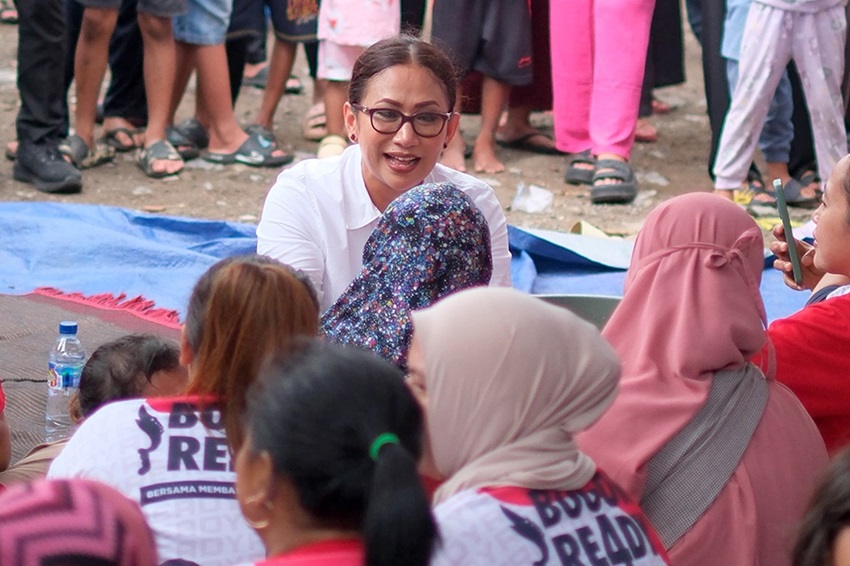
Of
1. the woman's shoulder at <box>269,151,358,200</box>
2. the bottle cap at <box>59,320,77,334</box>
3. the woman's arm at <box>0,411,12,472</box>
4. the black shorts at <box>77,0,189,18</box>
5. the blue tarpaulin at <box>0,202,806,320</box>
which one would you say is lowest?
the blue tarpaulin at <box>0,202,806,320</box>

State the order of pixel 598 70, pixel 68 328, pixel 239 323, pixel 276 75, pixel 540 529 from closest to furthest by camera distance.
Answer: pixel 540 529
pixel 239 323
pixel 68 328
pixel 598 70
pixel 276 75

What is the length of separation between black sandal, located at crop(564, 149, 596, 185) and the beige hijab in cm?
434

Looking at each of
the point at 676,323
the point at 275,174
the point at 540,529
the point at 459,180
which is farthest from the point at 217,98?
the point at 540,529

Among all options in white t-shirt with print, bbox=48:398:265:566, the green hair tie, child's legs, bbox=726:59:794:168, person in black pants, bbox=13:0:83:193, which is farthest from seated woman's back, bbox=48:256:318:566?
child's legs, bbox=726:59:794:168

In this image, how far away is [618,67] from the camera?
5605 millimetres

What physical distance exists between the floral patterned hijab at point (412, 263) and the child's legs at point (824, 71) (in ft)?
10.3

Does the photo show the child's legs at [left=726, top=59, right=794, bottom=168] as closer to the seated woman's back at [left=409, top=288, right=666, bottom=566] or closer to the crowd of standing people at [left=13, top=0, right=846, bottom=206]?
the crowd of standing people at [left=13, top=0, right=846, bottom=206]

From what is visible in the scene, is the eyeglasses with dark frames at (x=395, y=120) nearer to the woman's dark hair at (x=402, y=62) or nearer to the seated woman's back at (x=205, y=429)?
the woman's dark hair at (x=402, y=62)

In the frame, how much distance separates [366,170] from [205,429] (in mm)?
1383

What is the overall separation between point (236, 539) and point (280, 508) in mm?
430

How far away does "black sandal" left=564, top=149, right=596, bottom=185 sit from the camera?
591cm

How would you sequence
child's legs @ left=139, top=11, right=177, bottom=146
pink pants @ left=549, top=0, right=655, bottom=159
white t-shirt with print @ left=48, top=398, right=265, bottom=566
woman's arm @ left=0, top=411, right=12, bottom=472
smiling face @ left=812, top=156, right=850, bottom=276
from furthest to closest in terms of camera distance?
pink pants @ left=549, top=0, right=655, bottom=159
child's legs @ left=139, top=11, right=177, bottom=146
smiling face @ left=812, top=156, right=850, bottom=276
woman's arm @ left=0, top=411, right=12, bottom=472
white t-shirt with print @ left=48, top=398, right=265, bottom=566

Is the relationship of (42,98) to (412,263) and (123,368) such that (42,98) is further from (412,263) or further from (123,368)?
(412,263)

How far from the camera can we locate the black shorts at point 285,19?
6.04 m
